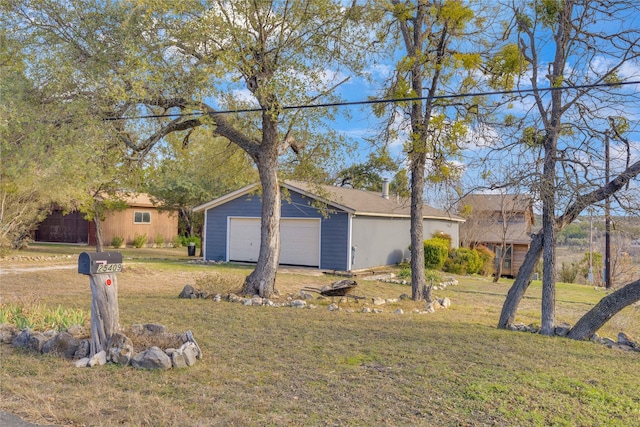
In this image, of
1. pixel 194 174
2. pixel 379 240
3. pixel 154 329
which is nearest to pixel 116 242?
pixel 194 174

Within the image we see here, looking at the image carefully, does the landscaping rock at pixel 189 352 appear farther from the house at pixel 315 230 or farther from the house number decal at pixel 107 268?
the house at pixel 315 230

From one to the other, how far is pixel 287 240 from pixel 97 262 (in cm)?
1469

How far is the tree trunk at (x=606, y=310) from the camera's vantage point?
23.6 feet

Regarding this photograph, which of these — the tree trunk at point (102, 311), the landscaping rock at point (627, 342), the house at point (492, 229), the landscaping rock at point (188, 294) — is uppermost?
the house at point (492, 229)

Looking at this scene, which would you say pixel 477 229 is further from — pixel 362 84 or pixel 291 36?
pixel 291 36

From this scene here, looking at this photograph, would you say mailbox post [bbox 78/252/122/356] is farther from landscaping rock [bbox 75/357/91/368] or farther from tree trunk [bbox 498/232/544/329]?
tree trunk [bbox 498/232/544/329]

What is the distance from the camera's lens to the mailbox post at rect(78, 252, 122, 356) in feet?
18.5

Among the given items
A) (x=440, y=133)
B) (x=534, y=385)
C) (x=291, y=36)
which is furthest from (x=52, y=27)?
(x=534, y=385)

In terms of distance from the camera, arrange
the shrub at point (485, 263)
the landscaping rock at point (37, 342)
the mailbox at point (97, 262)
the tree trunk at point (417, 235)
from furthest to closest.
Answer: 1. the shrub at point (485, 263)
2. the tree trunk at point (417, 235)
3. the landscaping rock at point (37, 342)
4. the mailbox at point (97, 262)

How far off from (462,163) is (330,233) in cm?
849

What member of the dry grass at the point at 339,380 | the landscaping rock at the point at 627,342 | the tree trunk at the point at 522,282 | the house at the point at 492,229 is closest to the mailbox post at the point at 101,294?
the dry grass at the point at 339,380

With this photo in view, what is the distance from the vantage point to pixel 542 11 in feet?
26.7

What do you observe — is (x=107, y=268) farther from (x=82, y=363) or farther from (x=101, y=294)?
(x=82, y=363)

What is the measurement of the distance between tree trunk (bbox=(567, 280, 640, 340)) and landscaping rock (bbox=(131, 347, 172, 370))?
6.30 meters
